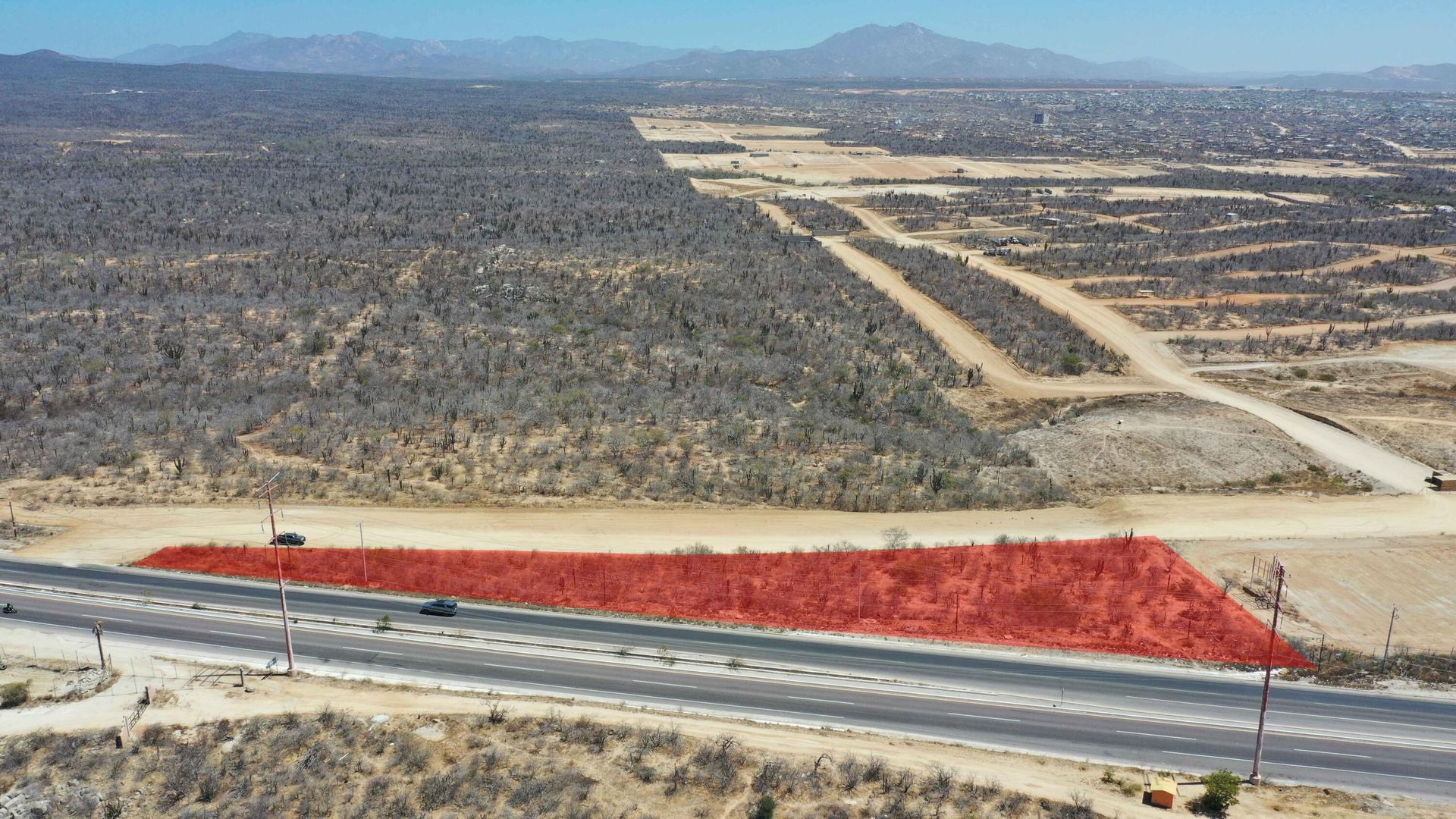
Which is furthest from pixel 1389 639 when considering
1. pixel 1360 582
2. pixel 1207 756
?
pixel 1207 756

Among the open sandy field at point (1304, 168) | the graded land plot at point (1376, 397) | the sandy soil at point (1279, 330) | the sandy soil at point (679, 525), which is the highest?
the open sandy field at point (1304, 168)

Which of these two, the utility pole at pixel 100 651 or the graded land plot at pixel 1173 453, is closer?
the utility pole at pixel 100 651

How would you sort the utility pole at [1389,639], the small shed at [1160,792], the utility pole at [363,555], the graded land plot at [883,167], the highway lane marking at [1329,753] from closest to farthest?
the small shed at [1160,792] → the highway lane marking at [1329,753] → the utility pole at [1389,639] → the utility pole at [363,555] → the graded land plot at [883,167]

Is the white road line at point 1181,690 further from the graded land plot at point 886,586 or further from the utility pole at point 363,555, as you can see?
the utility pole at point 363,555

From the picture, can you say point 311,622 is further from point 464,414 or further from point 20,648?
point 464,414

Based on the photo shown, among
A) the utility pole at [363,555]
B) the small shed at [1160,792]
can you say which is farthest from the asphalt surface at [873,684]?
the small shed at [1160,792]

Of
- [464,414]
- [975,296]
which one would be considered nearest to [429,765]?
[464,414]

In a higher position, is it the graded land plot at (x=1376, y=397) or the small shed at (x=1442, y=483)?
the graded land plot at (x=1376, y=397)

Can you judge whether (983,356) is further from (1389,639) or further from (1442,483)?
(1389,639)
